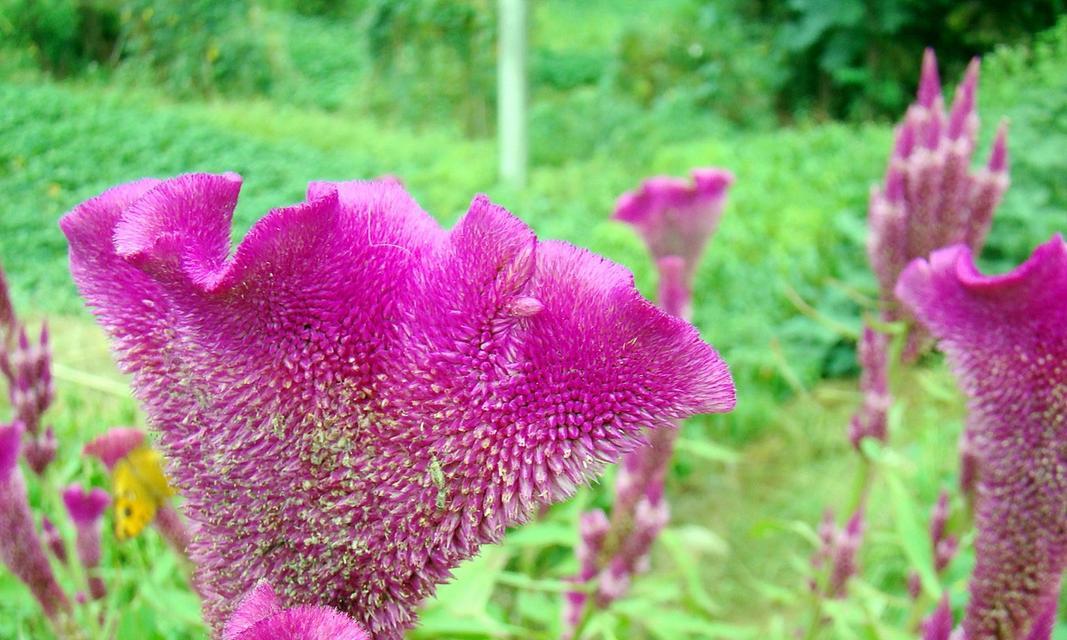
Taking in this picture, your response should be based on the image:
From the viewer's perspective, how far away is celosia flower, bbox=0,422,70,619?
0.89m

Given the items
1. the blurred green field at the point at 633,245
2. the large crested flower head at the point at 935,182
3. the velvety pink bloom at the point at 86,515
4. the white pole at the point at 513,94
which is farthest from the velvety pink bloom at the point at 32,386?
the white pole at the point at 513,94

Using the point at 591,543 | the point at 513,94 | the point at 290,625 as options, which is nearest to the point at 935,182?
the point at 591,543

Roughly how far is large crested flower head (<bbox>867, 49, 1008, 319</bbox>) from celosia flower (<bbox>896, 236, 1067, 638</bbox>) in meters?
0.63

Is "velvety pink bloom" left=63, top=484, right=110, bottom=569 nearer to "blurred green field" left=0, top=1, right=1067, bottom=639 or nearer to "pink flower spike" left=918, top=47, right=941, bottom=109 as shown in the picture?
"blurred green field" left=0, top=1, right=1067, bottom=639

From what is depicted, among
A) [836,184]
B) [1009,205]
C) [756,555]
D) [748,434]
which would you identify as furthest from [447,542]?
[836,184]

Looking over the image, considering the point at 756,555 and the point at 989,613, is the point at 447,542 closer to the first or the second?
the point at 989,613

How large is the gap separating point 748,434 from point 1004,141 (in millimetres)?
2576

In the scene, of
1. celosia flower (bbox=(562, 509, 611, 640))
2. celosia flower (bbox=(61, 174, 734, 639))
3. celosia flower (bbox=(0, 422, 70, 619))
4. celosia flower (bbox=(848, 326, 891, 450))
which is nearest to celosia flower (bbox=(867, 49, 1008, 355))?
celosia flower (bbox=(848, 326, 891, 450))

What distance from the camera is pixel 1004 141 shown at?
162cm

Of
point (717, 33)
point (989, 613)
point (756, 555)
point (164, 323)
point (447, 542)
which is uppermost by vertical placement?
point (717, 33)

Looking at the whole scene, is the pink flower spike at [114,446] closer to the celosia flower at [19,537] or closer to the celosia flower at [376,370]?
the celosia flower at [19,537]

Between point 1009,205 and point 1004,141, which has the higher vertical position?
point 1004,141

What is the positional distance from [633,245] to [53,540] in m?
2.96

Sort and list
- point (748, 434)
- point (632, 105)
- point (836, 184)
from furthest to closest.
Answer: point (632, 105), point (836, 184), point (748, 434)
